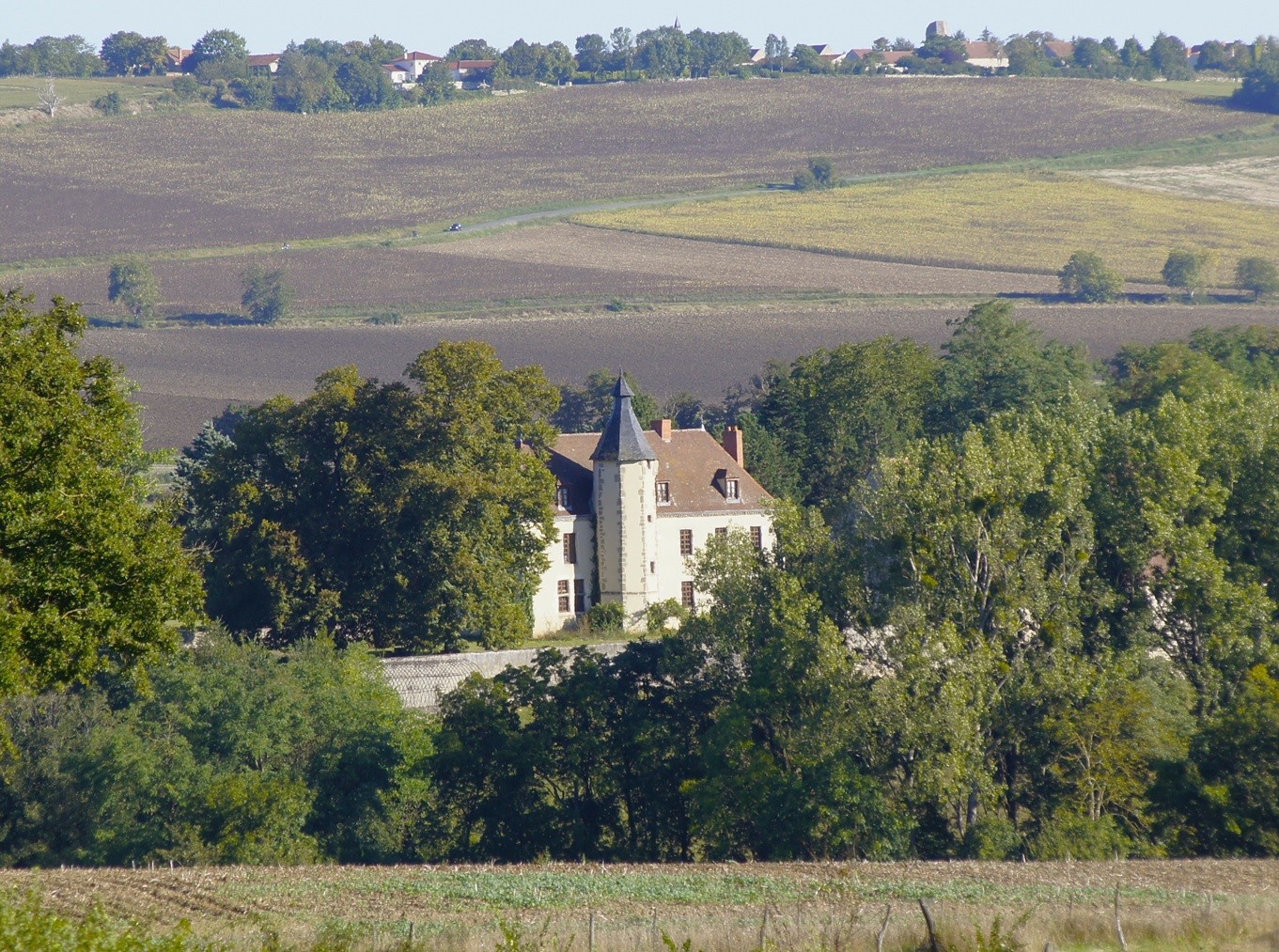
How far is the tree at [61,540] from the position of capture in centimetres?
2134

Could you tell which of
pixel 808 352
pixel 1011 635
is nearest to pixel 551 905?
pixel 1011 635

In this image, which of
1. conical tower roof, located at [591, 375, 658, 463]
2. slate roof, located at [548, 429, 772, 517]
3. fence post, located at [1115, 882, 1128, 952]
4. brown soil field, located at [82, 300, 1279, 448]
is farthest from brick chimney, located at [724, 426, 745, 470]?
fence post, located at [1115, 882, 1128, 952]

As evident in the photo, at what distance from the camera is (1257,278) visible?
13838cm

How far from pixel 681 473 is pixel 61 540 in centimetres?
4183

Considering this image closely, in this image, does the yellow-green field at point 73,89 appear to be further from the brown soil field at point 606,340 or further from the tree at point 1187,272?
the tree at point 1187,272

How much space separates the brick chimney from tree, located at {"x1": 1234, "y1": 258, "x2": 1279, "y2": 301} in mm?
84559

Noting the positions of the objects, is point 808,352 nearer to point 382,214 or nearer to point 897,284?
point 897,284

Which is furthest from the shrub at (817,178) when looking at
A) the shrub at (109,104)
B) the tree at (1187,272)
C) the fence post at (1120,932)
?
the fence post at (1120,932)

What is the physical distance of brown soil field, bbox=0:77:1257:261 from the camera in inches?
6132

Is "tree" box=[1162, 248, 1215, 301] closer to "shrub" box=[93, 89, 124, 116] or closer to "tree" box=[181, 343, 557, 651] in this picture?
"tree" box=[181, 343, 557, 651]

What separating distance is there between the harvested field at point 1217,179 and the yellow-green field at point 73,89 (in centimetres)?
9767

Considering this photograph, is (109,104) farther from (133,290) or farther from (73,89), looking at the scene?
(133,290)

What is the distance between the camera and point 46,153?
165125 mm

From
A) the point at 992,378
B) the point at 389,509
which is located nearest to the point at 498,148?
the point at 992,378
